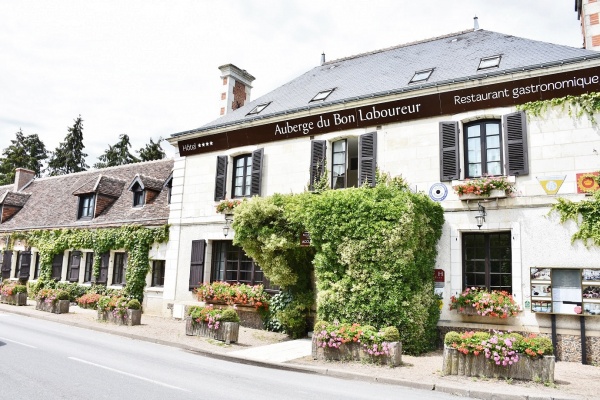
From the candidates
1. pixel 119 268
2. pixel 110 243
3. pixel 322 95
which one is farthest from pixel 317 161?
pixel 119 268

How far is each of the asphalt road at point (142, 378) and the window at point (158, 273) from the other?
24.6ft

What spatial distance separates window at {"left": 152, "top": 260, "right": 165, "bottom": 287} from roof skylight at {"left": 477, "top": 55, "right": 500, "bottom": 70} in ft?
45.4

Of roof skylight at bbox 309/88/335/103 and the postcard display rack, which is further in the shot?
roof skylight at bbox 309/88/335/103

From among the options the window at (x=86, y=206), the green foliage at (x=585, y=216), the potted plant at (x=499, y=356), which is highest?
the window at (x=86, y=206)

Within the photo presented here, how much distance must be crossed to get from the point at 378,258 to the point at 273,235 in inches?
133

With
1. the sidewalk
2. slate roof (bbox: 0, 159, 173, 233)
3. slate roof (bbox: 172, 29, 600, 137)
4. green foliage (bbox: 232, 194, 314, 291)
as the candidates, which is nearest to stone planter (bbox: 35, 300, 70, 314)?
the sidewalk

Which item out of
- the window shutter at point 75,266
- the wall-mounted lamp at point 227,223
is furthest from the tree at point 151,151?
the wall-mounted lamp at point 227,223

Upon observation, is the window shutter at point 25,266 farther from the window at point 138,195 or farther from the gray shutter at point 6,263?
the window at point 138,195

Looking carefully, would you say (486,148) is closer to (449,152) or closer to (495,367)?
(449,152)

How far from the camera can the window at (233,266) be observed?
16.0 metres

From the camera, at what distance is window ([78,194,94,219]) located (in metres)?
23.8

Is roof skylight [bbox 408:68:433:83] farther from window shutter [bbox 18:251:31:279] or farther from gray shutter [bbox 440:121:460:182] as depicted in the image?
window shutter [bbox 18:251:31:279]

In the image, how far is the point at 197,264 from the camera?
17.0 metres

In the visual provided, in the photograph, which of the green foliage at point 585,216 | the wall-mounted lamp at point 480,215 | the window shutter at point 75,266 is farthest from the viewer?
the window shutter at point 75,266
